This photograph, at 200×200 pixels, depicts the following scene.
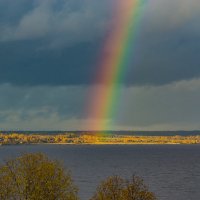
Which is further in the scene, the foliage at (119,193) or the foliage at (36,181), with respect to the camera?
the foliage at (36,181)

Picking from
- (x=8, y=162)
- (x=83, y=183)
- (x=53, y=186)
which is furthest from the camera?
(x=83, y=183)

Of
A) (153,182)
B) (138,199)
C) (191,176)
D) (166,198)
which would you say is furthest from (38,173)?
(191,176)

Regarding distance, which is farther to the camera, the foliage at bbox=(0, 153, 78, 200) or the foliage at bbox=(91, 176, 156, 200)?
the foliage at bbox=(0, 153, 78, 200)

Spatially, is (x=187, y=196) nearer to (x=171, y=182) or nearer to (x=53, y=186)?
(x=171, y=182)

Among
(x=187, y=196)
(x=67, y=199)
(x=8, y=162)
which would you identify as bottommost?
(x=187, y=196)

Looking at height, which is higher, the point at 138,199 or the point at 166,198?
the point at 138,199

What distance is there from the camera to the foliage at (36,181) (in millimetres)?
59844

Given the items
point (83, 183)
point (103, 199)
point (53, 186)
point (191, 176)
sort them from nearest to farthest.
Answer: point (103, 199) → point (53, 186) → point (83, 183) → point (191, 176)

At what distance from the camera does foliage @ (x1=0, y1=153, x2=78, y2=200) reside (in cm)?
5984

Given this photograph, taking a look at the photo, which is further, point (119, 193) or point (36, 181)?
point (36, 181)

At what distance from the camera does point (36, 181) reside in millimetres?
60969

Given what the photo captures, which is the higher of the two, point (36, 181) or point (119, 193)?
point (36, 181)

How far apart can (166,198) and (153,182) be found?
3987cm

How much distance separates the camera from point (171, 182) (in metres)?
164
